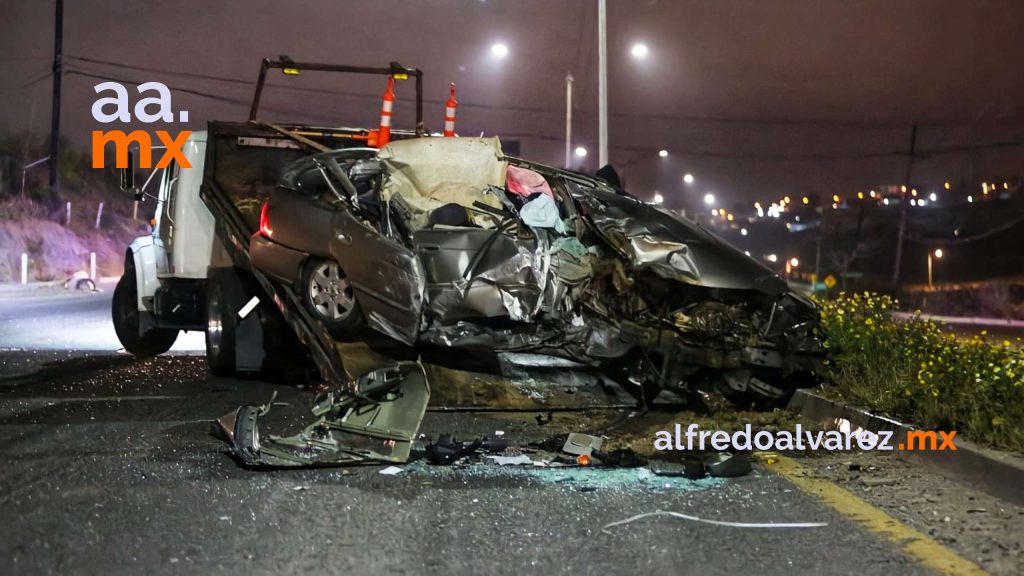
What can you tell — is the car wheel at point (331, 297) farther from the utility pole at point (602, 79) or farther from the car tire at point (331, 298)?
the utility pole at point (602, 79)

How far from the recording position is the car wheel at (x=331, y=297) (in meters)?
7.04

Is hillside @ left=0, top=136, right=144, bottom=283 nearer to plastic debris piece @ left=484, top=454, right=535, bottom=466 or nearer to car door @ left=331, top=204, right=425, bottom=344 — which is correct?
car door @ left=331, top=204, right=425, bottom=344

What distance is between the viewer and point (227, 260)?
30.9 feet

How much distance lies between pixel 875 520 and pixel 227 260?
6.76 metres

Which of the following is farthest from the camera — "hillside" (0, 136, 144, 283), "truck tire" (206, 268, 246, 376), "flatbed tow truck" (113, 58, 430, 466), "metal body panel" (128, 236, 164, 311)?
"hillside" (0, 136, 144, 283)

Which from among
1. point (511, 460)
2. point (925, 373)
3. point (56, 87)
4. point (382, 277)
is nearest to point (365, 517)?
point (511, 460)

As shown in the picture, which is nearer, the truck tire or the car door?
the car door

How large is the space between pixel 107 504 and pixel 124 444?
1.51 m

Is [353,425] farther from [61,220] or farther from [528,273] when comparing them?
[61,220]

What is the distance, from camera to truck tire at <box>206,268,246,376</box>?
29.3ft

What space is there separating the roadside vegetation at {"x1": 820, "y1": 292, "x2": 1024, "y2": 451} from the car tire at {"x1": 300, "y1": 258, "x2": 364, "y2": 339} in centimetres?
361

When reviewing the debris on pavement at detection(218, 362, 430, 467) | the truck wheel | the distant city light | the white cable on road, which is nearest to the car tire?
the debris on pavement at detection(218, 362, 430, 467)

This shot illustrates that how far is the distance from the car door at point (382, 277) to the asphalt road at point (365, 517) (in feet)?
2.76

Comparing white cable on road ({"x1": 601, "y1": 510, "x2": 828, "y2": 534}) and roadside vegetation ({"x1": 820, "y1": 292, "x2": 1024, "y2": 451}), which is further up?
roadside vegetation ({"x1": 820, "y1": 292, "x2": 1024, "y2": 451})
